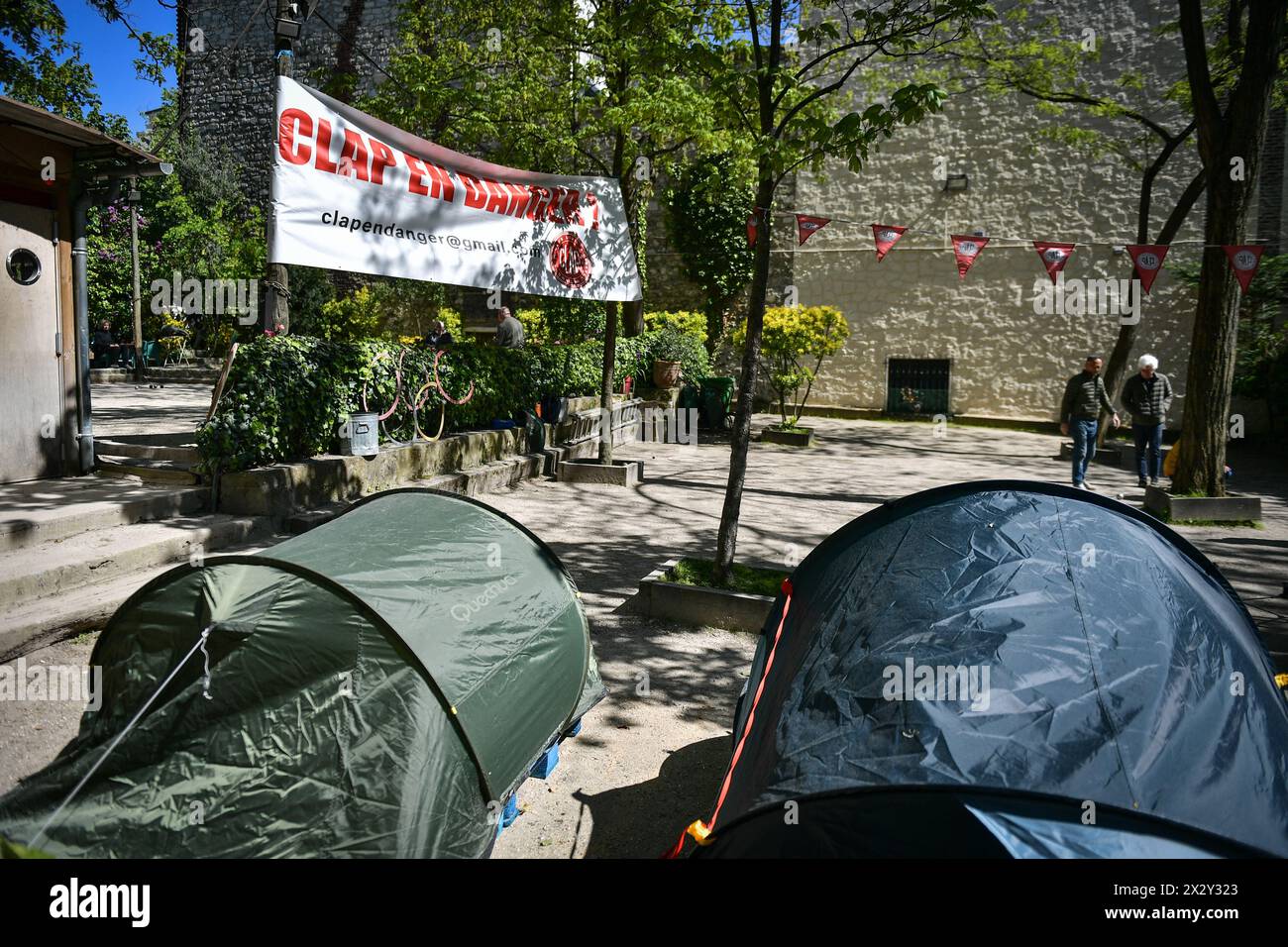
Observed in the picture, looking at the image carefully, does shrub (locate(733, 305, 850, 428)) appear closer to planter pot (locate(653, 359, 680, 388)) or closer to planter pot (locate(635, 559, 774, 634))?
planter pot (locate(653, 359, 680, 388))

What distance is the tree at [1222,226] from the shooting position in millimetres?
9836

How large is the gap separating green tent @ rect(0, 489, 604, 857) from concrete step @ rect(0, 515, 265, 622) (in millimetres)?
3124

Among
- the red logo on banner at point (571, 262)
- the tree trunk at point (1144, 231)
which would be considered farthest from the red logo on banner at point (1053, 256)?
the red logo on banner at point (571, 262)

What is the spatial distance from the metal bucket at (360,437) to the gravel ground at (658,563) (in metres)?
1.64

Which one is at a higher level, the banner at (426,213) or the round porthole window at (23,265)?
the banner at (426,213)

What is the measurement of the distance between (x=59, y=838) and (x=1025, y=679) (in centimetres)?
309

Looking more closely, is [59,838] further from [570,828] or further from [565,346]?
[565,346]

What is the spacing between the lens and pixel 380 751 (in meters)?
3.02

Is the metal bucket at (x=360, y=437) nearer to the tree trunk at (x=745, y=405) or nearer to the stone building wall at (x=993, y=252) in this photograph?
the tree trunk at (x=745, y=405)

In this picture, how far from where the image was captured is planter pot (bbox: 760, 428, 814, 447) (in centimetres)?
1698

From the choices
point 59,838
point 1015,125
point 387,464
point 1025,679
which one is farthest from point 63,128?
point 1015,125

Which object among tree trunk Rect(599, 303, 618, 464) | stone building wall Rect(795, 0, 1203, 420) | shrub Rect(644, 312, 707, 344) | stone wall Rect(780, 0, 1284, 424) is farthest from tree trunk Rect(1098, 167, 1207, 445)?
tree trunk Rect(599, 303, 618, 464)

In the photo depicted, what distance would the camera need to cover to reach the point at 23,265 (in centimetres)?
813

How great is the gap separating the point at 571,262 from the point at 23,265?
553 cm
